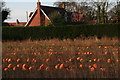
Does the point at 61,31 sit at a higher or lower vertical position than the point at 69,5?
lower

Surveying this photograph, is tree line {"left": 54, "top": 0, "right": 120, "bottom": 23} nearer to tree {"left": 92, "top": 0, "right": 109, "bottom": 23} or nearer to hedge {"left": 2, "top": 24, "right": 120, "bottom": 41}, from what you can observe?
tree {"left": 92, "top": 0, "right": 109, "bottom": 23}

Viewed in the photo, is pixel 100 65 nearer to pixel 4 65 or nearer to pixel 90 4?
pixel 4 65

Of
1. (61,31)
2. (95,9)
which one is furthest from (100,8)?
(61,31)

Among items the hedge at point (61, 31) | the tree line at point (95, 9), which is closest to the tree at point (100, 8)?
the tree line at point (95, 9)

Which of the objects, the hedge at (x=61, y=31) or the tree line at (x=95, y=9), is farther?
the tree line at (x=95, y=9)

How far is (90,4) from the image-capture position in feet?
126

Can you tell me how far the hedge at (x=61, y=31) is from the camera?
19562mm

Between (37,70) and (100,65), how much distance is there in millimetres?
1380

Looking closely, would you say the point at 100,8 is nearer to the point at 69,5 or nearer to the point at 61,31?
the point at 69,5

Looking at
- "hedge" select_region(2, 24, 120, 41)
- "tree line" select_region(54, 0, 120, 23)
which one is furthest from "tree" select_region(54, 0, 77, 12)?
"hedge" select_region(2, 24, 120, 41)

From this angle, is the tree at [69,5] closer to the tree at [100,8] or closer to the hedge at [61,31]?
the tree at [100,8]

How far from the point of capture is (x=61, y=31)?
67.9ft

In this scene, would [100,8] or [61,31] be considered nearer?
[61,31]

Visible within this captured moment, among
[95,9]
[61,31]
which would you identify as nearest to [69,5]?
[95,9]
